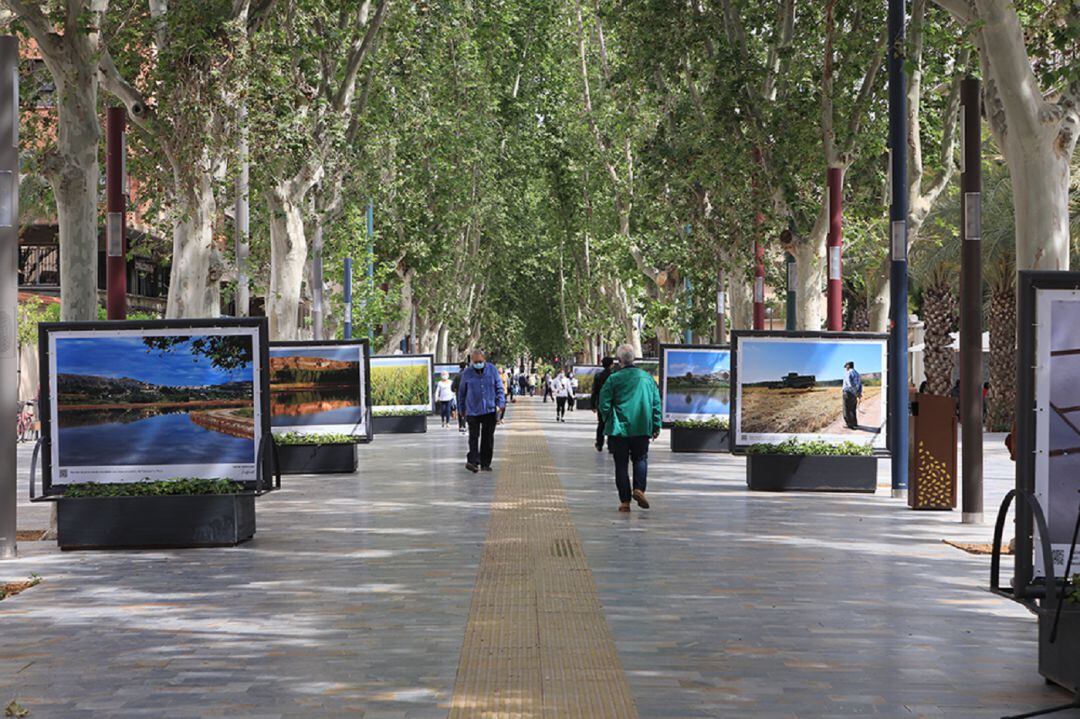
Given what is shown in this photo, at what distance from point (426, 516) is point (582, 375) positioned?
54.1 m

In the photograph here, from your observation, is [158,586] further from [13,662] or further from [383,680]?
[383,680]

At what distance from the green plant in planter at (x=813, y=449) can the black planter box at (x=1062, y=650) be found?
12.5 m

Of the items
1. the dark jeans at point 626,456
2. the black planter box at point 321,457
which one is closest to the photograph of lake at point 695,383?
the black planter box at point 321,457

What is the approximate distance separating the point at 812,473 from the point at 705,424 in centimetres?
995

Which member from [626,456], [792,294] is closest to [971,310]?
[626,456]

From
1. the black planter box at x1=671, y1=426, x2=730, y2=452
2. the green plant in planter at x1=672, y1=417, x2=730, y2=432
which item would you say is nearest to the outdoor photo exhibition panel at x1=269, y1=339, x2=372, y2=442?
the green plant in planter at x1=672, y1=417, x2=730, y2=432

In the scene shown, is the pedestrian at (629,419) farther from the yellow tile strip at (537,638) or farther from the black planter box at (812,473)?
the black planter box at (812,473)

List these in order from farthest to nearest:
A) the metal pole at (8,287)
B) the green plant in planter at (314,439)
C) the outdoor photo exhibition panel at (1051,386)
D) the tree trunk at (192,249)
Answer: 1. the green plant in planter at (314,439)
2. the tree trunk at (192,249)
3. the metal pole at (8,287)
4. the outdoor photo exhibition panel at (1051,386)

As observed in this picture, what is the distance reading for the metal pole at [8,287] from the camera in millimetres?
13297

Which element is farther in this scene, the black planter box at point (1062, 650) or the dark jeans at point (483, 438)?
A: the dark jeans at point (483, 438)

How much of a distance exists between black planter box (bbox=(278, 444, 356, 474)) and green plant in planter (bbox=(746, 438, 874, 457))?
274 inches

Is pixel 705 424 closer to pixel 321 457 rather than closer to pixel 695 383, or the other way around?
pixel 695 383

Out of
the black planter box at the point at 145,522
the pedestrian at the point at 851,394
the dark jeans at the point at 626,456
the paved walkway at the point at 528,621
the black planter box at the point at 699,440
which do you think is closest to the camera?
the paved walkway at the point at 528,621

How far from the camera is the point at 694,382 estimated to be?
98.7 feet
